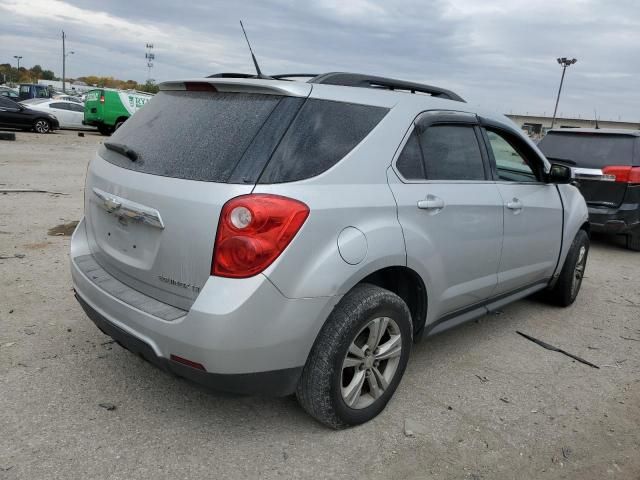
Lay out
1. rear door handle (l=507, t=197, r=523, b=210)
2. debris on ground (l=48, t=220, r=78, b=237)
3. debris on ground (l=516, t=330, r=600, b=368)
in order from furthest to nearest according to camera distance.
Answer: debris on ground (l=48, t=220, r=78, b=237) → debris on ground (l=516, t=330, r=600, b=368) → rear door handle (l=507, t=197, r=523, b=210)

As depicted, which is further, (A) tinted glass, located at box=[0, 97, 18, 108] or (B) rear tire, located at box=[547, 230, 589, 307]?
(A) tinted glass, located at box=[0, 97, 18, 108]

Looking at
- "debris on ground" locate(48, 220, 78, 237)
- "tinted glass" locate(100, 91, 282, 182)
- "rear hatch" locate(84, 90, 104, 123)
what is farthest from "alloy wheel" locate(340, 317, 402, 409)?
"rear hatch" locate(84, 90, 104, 123)

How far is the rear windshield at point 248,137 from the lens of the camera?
2.47 meters

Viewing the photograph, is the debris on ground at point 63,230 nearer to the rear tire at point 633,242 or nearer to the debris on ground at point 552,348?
the debris on ground at point 552,348

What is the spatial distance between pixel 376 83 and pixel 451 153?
62cm

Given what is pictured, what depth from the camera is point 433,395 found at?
10.8 ft

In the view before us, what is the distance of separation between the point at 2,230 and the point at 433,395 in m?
5.08

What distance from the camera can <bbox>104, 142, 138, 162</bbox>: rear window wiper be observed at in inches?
112

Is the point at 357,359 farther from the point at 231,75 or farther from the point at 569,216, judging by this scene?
the point at 569,216

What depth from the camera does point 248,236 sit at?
7.61ft

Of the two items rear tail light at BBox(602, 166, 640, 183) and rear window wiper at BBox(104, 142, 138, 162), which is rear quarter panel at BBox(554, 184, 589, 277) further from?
rear window wiper at BBox(104, 142, 138, 162)

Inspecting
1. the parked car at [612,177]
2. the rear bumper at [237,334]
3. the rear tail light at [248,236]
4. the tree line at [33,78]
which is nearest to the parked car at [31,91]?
the parked car at [612,177]

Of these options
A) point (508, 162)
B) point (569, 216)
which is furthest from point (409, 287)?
point (569, 216)

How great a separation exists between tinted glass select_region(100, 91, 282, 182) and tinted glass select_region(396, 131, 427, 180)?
77cm
